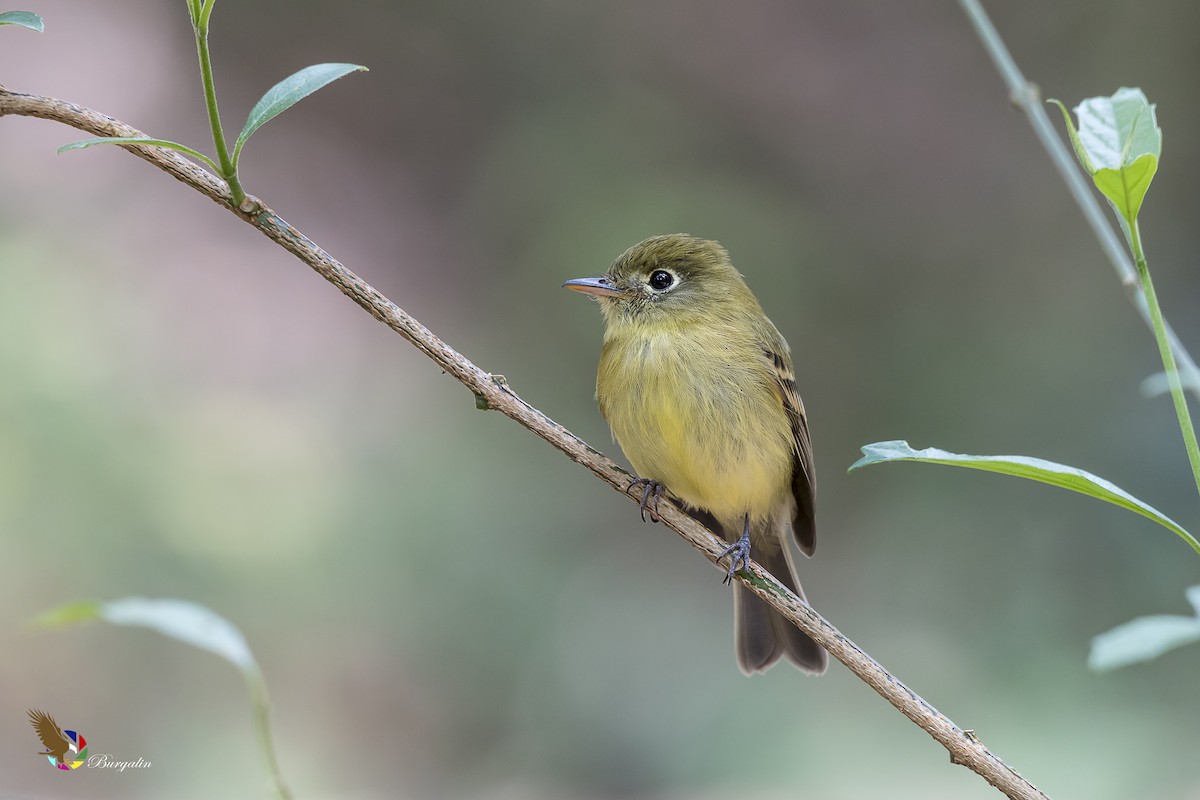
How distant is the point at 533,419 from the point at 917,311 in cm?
425

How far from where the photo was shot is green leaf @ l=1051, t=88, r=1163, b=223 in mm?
1452

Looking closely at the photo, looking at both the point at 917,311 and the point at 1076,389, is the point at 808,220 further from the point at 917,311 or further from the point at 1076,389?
the point at 1076,389

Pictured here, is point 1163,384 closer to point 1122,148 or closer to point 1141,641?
point 1122,148

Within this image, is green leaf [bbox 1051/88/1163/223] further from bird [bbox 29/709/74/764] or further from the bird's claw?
bird [bbox 29/709/74/764]

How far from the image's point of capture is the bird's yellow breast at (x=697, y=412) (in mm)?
3445

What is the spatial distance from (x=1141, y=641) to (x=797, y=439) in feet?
9.03

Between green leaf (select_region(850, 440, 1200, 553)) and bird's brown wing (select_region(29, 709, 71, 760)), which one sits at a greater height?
green leaf (select_region(850, 440, 1200, 553))

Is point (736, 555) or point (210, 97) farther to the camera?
point (736, 555)

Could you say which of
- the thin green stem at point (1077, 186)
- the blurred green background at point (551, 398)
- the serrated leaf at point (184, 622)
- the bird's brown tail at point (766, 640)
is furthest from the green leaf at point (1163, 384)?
the blurred green background at point (551, 398)

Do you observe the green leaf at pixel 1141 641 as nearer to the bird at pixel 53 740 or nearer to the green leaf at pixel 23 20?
the green leaf at pixel 23 20

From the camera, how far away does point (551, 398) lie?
5.72 metres

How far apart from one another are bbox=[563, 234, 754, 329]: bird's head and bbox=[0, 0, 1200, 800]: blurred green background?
180 cm

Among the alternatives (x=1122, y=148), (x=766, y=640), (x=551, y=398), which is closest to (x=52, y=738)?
Answer: (x=766, y=640)

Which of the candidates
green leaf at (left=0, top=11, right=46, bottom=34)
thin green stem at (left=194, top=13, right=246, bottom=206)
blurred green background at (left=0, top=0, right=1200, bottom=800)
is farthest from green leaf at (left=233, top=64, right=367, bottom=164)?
blurred green background at (left=0, top=0, right=1200, bottom=800)
